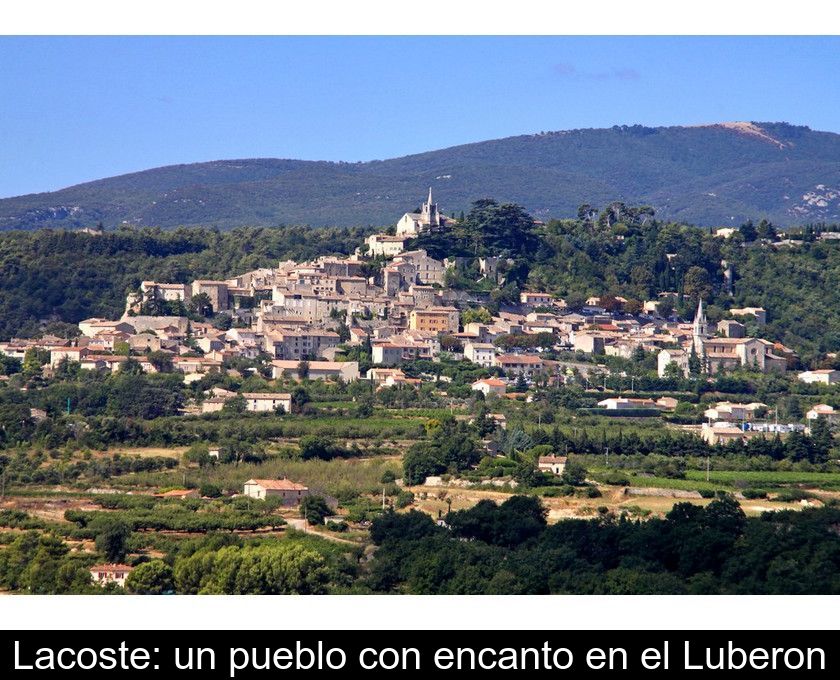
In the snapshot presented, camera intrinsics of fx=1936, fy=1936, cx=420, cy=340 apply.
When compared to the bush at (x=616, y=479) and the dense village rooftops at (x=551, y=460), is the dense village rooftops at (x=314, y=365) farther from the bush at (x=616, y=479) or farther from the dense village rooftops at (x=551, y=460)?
the bush at (x=616, y=479)

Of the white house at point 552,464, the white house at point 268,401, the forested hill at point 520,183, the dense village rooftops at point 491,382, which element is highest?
the forested hill at point 520,183

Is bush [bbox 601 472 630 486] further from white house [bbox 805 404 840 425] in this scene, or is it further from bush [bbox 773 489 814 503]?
white house [bbox 805 404 840 425]

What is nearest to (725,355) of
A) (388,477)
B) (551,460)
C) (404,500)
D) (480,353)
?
(480,353)

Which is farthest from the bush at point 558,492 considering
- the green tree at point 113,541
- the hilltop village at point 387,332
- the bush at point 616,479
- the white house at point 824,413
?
the white house at point 824,413

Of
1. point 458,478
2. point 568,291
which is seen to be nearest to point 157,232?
point 568,291

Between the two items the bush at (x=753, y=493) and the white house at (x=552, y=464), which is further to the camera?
the white house at (x=552, y=464)

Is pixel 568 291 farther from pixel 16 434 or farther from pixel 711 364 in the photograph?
pixel 16 434
